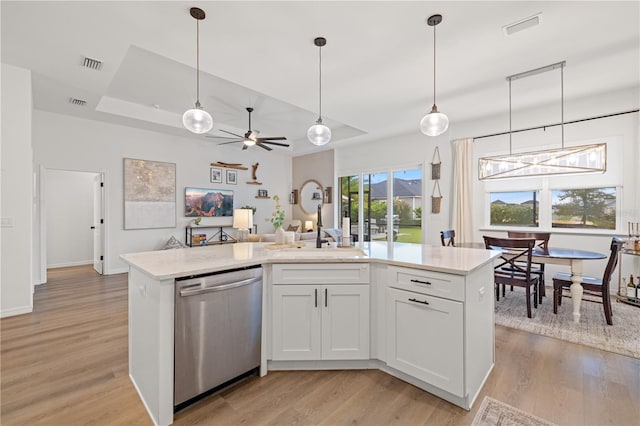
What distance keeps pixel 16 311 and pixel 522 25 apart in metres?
6.17

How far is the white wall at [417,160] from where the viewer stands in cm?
572

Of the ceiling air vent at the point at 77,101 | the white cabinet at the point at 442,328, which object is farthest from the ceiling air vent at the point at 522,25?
the ceiling air vent at the point at 77,101

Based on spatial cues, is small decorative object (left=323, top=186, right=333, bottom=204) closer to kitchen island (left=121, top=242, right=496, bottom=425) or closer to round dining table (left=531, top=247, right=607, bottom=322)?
round dining table (left=531, top=247, right=607, bottom=322)

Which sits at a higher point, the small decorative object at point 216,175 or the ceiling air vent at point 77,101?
the ceiling air vent at point 77,101

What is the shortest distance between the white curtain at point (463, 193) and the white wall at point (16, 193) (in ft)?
21.1

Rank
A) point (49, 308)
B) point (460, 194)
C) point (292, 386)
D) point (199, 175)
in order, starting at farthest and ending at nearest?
point (199, 175) < point (460, 194) < point (49, 308) < point (292, 386)

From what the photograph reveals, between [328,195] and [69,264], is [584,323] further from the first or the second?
[69,264]

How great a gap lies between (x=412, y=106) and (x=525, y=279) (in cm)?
295

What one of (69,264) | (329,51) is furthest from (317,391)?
(69,264)

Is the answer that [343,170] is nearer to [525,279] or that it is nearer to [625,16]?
[525,279]

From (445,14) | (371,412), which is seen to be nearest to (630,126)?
(445,14)

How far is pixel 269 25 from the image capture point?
8.55 feet

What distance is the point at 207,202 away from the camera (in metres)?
6.91

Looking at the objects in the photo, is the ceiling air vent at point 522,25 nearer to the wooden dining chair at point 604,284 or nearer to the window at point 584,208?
the wooden dining chair at point 604,284
